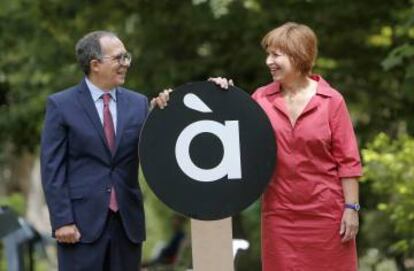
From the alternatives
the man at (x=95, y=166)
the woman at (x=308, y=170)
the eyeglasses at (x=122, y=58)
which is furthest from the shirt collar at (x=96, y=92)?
the woman at (x=308, y=170)

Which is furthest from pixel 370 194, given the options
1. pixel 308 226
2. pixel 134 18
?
pixel 308 226

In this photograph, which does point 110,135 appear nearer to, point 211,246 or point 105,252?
point 105,252

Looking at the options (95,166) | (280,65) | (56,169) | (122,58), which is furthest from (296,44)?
(56,169)

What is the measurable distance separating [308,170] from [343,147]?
19cm

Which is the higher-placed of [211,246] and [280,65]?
[280,65]

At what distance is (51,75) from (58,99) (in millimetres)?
7286

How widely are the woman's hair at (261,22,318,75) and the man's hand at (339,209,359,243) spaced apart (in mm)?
701

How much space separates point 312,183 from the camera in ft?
18.9

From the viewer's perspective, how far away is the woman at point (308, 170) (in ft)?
18.9

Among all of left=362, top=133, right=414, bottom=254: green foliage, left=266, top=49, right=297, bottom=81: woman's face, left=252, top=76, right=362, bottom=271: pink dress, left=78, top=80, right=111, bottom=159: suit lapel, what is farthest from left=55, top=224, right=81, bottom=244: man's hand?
left=362, top=133, right=414, bottom=254: green foliage

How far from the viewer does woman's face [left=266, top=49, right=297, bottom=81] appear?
5785 millimetres

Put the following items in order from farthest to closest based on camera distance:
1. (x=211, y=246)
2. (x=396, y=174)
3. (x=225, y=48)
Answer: (x=225, y=48) → (x=396, y=174) → (x=211, y=246)

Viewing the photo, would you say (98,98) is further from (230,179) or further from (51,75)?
(51,75)

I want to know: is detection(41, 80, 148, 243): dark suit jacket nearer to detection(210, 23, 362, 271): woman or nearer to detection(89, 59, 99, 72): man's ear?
detection(89, 59, 99, 72): man's ear
